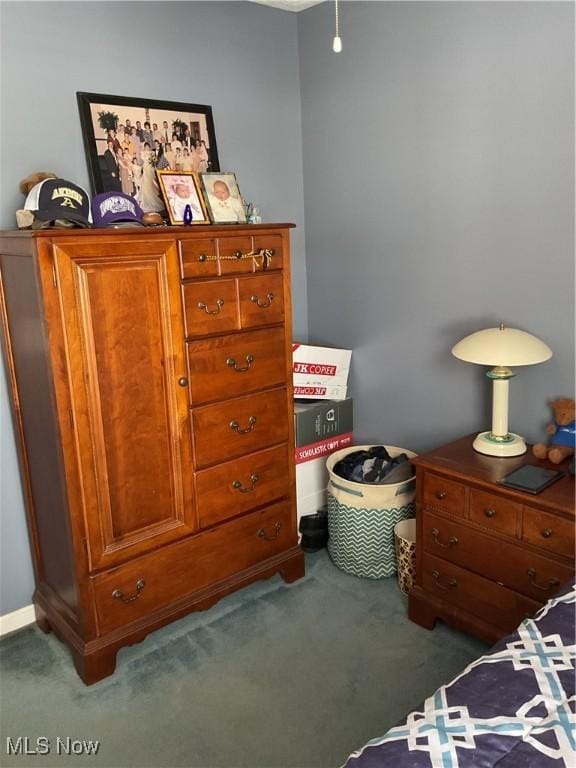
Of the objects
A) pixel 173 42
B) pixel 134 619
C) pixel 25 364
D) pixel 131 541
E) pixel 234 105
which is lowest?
pixel 134 619

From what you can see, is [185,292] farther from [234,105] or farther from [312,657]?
[312,657]

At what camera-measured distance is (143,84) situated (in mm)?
2590

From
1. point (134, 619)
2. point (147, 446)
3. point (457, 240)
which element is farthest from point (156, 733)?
point (457, 240)

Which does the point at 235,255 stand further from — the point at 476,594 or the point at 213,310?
the point at 476,594

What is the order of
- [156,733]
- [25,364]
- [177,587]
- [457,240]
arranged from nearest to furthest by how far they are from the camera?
[156,733], [25,364], [177,587], [457,240]

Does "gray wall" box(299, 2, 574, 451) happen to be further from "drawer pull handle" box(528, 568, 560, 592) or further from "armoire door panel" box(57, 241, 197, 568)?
"armoire door panel" box(57, 241, 197, 568)

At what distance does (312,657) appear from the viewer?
2324 mm

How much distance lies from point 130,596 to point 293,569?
76 centimetres

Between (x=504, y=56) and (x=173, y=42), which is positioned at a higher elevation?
(x=173, y=42)

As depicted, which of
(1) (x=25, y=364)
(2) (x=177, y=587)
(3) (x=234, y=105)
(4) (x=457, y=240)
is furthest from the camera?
(3) (x=234, y=105)

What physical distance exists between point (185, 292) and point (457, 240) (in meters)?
1.12

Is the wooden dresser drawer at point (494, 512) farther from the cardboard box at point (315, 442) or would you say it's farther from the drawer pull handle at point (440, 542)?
the cardboard box at point (315, 442)

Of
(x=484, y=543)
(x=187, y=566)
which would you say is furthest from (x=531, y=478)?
(x=187, y=566)

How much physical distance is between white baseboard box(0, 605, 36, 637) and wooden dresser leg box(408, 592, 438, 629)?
1.47 metres
